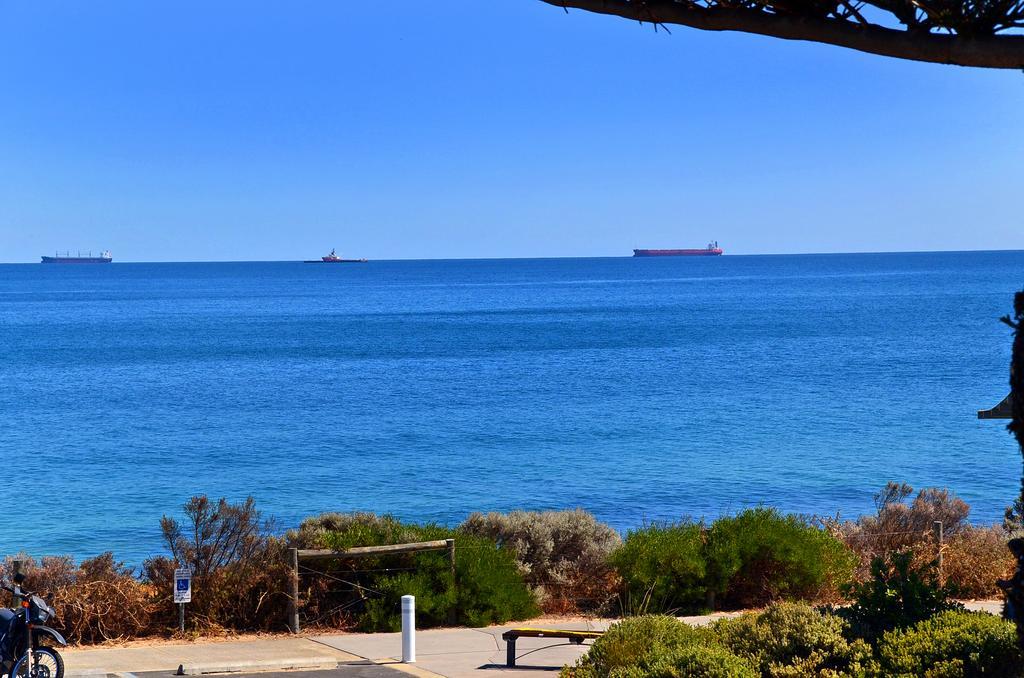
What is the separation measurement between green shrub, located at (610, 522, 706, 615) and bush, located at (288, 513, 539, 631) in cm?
137

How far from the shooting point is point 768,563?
634 inches

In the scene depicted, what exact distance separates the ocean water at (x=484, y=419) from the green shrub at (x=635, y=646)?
2009 cm

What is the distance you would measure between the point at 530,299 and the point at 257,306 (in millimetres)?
36794

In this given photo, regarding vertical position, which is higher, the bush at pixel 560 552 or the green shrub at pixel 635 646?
the green shrub at pixel 635 646

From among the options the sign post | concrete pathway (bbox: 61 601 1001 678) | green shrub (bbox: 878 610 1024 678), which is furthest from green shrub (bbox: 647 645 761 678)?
the sign post

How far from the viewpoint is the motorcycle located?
10.8 metres

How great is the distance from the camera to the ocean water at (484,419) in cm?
3469

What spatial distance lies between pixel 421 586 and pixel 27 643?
5368 mm

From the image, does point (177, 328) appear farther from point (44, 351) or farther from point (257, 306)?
point (257, 306)

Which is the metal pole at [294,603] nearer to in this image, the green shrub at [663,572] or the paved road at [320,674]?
the paved road at [320,674]

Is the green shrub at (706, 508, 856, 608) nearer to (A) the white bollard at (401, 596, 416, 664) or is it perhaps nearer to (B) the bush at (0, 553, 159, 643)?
(A) the white bollard at (401, 596, 416, 664)

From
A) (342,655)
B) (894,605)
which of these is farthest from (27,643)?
(894,605)

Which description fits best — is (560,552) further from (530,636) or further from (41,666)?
(41,666)

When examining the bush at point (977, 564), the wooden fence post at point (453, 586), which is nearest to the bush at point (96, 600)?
the wooden fence post at point (453, 586)
